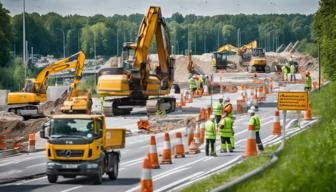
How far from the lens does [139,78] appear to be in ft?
181

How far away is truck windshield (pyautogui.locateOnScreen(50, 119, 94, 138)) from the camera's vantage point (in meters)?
24.6

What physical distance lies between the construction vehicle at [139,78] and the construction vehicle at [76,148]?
2961 centimetres

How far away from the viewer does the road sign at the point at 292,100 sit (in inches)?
1097

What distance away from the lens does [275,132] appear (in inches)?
1510

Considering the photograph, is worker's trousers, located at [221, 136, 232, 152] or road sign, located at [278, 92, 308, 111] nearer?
road sign, located at [278, 92, 308, 111]

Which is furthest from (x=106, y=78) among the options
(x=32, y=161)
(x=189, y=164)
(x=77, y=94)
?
(x=189, y=164)

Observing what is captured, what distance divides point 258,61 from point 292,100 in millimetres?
82400

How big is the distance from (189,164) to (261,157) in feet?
15.1

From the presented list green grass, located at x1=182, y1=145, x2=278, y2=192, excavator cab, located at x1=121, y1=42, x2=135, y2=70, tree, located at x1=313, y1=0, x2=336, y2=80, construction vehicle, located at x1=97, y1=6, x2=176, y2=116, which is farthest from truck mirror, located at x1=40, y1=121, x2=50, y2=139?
tree, located at x1=313, y1=0, x2=336, y2=80

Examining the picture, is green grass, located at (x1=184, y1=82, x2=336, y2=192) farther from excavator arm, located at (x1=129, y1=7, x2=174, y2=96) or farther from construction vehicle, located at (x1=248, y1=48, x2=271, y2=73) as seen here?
construction vehicle, located at (x1=248, y1=48, x2=271, y2=73)

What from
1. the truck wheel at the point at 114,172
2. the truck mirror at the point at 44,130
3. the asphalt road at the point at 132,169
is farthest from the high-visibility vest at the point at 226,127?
the truck mirror at the point at 44,130

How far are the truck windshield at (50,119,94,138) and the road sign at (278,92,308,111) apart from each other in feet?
20.8

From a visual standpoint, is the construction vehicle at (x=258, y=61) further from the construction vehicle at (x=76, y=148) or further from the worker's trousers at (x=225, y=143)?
the construction vehicle at (x=76, y=148)

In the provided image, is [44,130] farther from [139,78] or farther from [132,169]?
[139,78]
